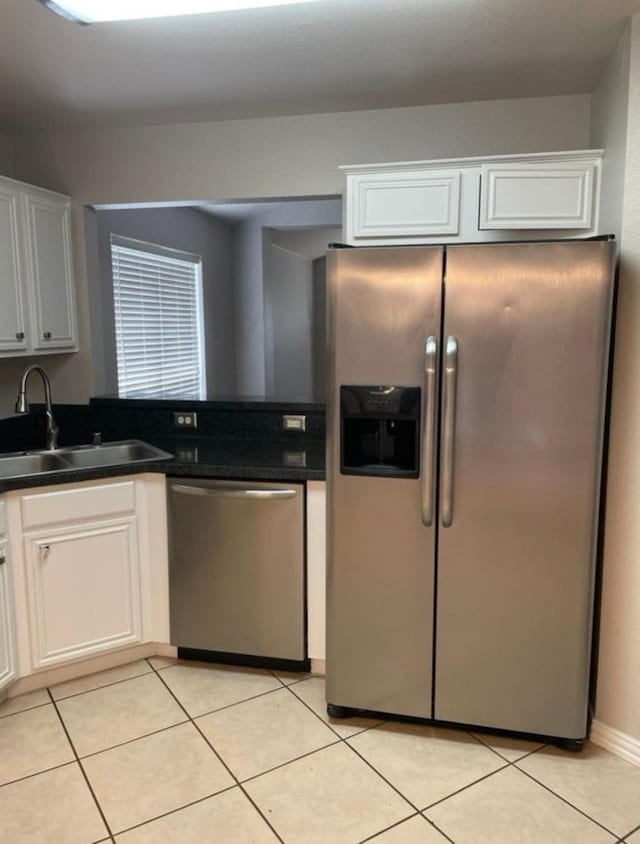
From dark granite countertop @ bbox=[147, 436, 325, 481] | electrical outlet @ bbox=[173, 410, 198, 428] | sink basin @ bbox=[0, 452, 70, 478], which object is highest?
electrical outlet @ bbox=[173, 410, 198, 428]

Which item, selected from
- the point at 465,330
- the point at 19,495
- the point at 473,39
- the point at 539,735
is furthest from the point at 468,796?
the point at 473,39

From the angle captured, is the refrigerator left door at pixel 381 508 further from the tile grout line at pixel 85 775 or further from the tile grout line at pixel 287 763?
the tile grout line at pixel 85 775

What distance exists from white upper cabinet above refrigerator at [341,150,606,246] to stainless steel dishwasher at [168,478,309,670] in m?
1.10

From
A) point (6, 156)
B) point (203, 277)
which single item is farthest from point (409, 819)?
point (203, 277)

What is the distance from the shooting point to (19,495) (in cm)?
243

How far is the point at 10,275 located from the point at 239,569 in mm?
1648

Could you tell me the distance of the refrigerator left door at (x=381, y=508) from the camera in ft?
6.89

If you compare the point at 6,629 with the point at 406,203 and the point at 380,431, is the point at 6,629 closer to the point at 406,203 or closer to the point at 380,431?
the point at 380,431

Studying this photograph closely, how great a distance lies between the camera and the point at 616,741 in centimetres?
221

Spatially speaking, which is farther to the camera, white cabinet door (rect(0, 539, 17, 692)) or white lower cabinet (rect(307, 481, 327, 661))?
white lower cabinet (rect(307, 481, 327, 661))

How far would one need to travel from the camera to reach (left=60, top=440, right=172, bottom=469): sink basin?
117 inches

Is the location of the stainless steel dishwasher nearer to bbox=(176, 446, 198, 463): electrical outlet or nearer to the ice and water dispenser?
bbox=(176, 446, 198, 463): electrical outlet

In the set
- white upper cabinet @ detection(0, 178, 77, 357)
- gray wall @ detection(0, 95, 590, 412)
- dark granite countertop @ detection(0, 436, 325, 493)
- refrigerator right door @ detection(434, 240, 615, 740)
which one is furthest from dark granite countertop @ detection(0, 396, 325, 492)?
refrigerator right door @ detection(434, 240, 615, 740)

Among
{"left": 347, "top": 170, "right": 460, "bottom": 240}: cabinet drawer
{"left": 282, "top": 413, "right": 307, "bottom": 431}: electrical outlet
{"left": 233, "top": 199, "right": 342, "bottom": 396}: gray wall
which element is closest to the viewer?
{"left": 347, "top": 170, "right": 460, "bottom": 240}: cabinet drawer
